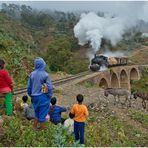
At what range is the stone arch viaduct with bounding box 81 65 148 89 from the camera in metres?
26.2

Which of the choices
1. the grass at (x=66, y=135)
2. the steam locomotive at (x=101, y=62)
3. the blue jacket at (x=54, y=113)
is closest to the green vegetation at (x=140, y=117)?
the grass at (x=66, y=135)

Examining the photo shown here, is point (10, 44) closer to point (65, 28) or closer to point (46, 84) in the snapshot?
point (46, 84)

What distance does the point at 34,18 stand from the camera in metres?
93.8

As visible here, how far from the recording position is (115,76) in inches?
1363

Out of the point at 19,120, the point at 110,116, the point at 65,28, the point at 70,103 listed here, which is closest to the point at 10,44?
the point at 70,103

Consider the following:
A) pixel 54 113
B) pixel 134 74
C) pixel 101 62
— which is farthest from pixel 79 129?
pixel 134 74

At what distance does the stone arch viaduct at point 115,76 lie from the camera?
1030 inches

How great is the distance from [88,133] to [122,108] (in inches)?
197

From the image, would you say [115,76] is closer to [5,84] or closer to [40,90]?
[5,84]

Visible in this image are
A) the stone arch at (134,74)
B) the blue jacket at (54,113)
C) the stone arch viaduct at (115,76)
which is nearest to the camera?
the blue jacket at (54,113)

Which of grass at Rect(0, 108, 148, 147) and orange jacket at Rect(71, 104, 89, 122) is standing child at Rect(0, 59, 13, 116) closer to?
grass at Rect(0, 108, 148, 147)

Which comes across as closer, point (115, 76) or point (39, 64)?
point (39, 64)

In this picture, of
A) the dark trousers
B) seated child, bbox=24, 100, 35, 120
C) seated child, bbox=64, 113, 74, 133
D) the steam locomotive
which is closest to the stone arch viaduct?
the steam locomotive

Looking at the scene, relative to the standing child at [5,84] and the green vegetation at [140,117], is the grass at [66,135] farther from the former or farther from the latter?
the green vegetation at [140,117]
